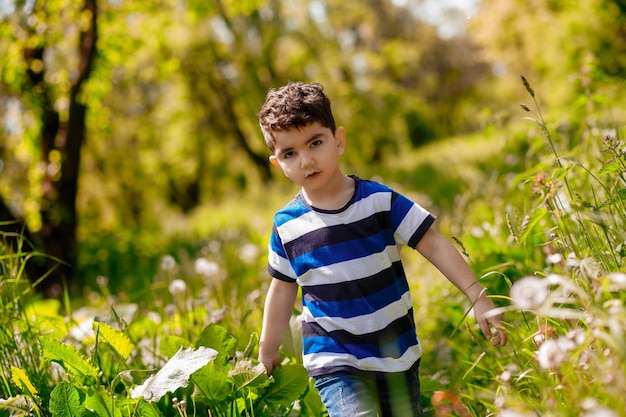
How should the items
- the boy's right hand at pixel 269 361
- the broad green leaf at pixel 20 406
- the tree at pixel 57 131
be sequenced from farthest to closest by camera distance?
1. the tree at pixel 57 131
2. the boy's right hand at pixel 269 361
3. the broad green leaf at pixel 20 406

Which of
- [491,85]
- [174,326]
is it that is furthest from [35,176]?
[491,85]

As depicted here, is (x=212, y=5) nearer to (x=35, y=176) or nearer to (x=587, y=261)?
(x=35, y=176)

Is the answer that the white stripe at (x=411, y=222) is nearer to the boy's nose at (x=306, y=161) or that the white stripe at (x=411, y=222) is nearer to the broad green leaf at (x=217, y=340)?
the boy's nose at (x=306, y=161)

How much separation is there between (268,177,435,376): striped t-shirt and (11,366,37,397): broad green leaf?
0.95 meters

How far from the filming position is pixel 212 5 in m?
10.4

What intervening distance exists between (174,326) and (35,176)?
18.8 ft

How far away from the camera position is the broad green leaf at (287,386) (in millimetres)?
2203

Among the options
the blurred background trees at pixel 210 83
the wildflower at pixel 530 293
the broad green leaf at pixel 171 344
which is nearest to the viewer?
the wildflower at pixel 530 293

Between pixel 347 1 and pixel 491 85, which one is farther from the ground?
pixel 347 1

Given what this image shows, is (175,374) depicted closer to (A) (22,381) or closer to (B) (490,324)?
(A) (22,381)

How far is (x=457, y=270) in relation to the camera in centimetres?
212

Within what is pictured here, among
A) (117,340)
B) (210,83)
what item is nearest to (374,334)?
(117,340)

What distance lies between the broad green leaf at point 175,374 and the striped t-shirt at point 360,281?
42 cm

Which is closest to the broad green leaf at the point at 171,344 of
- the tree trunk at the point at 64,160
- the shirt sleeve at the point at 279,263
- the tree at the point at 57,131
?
the shirt sleeve at the point at 279,263
